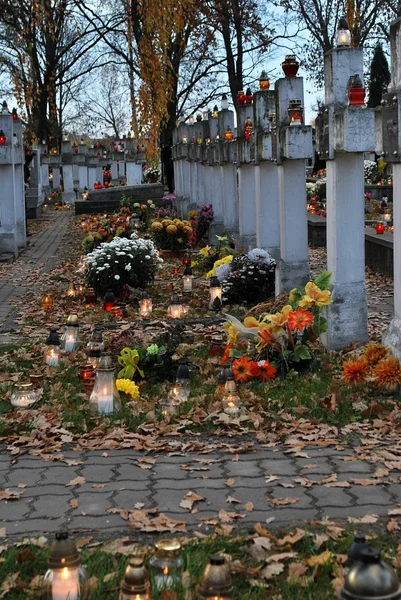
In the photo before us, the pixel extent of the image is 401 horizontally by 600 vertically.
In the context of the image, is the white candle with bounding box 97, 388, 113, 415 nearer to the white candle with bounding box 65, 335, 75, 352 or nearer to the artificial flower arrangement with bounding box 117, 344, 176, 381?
the artificial flower arrangement with bounding box 117, 344, 176, 381

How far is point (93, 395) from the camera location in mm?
7699

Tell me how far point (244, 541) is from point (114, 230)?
16.1m

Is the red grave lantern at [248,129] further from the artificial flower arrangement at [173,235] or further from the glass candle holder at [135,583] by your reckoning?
the glass candle holder at [135,583]

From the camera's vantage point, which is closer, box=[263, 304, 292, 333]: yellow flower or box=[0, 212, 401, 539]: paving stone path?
box=[0, 212, 401, 539]: paving stone path

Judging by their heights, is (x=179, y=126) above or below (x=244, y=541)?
above

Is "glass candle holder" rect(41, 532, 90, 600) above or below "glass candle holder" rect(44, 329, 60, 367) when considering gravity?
below

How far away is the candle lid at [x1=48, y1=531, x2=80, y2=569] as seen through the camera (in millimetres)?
4137

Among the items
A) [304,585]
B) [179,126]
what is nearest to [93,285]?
[304,585]

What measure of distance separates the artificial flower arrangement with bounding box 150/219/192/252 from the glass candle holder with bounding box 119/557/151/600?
53.7 feet

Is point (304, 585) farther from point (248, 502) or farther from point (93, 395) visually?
point (93, 395)

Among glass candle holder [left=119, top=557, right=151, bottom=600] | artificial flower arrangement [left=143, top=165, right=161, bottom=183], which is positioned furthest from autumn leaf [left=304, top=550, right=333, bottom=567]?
artificial flower arrangement [left=143, top=165, right=161, bottom=183]

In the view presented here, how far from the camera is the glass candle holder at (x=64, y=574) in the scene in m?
4.14

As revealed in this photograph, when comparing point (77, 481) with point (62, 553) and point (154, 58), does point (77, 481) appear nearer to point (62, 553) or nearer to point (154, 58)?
point (62, 553)

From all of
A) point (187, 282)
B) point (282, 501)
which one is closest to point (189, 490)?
point (282, 501)
